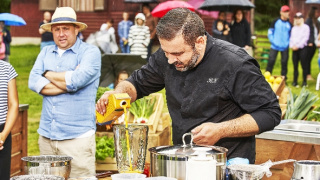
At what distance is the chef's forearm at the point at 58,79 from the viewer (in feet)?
17.2

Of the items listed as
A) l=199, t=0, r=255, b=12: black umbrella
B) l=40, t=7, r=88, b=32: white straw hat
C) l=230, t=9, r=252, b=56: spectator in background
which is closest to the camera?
l=40, t=7, r=88, b=32: white straw hat

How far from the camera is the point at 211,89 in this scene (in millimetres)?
3430

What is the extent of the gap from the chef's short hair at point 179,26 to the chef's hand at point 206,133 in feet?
1.60

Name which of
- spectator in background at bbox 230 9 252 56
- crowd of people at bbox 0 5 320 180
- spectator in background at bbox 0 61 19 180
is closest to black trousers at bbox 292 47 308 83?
spectator in background at bbox 230 9 252 56

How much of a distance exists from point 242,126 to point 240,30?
11571 mm

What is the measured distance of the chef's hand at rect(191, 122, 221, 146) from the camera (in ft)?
9.92

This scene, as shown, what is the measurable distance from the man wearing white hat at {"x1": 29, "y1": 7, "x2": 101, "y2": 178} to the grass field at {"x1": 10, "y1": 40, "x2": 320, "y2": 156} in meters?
3.53

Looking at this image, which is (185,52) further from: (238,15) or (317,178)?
(238,15)

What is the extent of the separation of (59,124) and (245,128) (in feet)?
8.22

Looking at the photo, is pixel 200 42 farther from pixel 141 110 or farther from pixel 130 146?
A: pixel 141 110

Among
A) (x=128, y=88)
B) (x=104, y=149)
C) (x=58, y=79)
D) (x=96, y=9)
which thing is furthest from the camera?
(x=96, y=9)

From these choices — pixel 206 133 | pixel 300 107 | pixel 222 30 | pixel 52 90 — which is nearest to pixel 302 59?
pixel 222 30

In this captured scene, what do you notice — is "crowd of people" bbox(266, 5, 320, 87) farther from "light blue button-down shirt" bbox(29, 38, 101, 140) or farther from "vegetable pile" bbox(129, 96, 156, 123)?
"light blue button-down shirt" bbox(29, 38, 101, 140)

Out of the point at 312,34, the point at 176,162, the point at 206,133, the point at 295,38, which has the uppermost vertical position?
the point at 312,34
